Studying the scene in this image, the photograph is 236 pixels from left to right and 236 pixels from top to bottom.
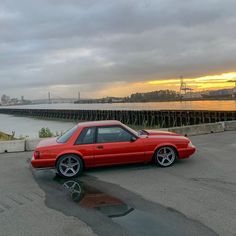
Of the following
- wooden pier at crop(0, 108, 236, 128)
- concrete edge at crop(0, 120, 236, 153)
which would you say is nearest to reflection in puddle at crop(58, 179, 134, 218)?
concrete edge at crop(0, 120, 236, 153)

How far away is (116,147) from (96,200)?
99.0 inches

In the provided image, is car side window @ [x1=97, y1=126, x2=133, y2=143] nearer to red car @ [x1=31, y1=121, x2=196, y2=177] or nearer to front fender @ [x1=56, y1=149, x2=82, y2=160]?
red car @ [x1=31, y1=121, x2=196, y2=177]

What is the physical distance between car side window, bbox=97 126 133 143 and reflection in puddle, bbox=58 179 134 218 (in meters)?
1.47

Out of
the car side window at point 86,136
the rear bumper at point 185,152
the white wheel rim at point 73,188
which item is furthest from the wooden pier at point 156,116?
the white wheel rim at point 73,188

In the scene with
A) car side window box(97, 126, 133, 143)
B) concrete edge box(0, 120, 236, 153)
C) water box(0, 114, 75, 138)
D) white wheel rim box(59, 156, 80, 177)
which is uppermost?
car side window box(97, 126, 133, 143)

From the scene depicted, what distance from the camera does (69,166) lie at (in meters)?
8.69

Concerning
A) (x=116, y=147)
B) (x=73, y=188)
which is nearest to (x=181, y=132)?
(x=116, y=147)

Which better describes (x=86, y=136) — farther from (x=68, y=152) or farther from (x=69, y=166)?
(x=69, y=166)

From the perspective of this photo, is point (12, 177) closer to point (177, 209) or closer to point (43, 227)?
point (43, 227)

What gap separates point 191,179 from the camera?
25.3 feet

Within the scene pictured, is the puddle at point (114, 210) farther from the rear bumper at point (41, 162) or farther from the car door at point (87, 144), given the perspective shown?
the car door at point (87, 144)

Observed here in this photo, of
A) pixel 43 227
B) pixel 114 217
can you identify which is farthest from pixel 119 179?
pixel 43 227

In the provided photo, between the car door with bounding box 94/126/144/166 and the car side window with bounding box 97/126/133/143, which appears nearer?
the car door with bounding box 94/126/144/166

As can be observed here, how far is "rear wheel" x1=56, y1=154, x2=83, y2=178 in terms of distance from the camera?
8641 millimetres
